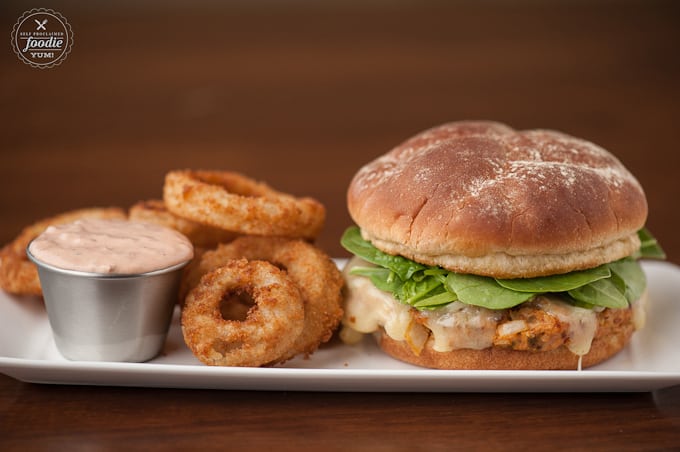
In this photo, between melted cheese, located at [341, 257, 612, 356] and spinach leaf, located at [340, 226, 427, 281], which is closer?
melted cheese, located at [341, 257, 612, 356]

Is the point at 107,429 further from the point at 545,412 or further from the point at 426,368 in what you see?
the point at 545,412

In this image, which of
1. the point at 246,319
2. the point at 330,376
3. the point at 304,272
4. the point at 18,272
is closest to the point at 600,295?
the point at 330,376

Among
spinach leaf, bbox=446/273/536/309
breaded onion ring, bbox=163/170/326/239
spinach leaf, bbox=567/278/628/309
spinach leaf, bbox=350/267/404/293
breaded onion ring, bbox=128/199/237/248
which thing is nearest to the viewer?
spinach leaf, bbox=446/273/536/309

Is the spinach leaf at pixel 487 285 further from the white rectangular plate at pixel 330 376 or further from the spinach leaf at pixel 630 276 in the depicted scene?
the white rectangular plate at pixel 330 376

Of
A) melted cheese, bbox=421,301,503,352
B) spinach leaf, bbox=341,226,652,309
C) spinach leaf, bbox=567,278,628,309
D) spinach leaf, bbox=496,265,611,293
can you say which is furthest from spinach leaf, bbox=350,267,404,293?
spinach leaf, bbox=567,278,628,309

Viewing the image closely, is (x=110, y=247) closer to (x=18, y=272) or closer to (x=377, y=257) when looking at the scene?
Answer: (x=18, y=272)

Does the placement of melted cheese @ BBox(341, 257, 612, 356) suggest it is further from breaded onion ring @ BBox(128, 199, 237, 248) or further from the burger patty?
breaded onion ring @ BBox(128, 199, 237, 248)

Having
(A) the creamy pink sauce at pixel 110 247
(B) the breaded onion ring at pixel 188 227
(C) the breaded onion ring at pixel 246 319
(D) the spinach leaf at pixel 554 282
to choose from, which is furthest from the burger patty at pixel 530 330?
(B) the breaded onion ring at pixel 188 227

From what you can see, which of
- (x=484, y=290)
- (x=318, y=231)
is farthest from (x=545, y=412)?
(x=318, y=231)
